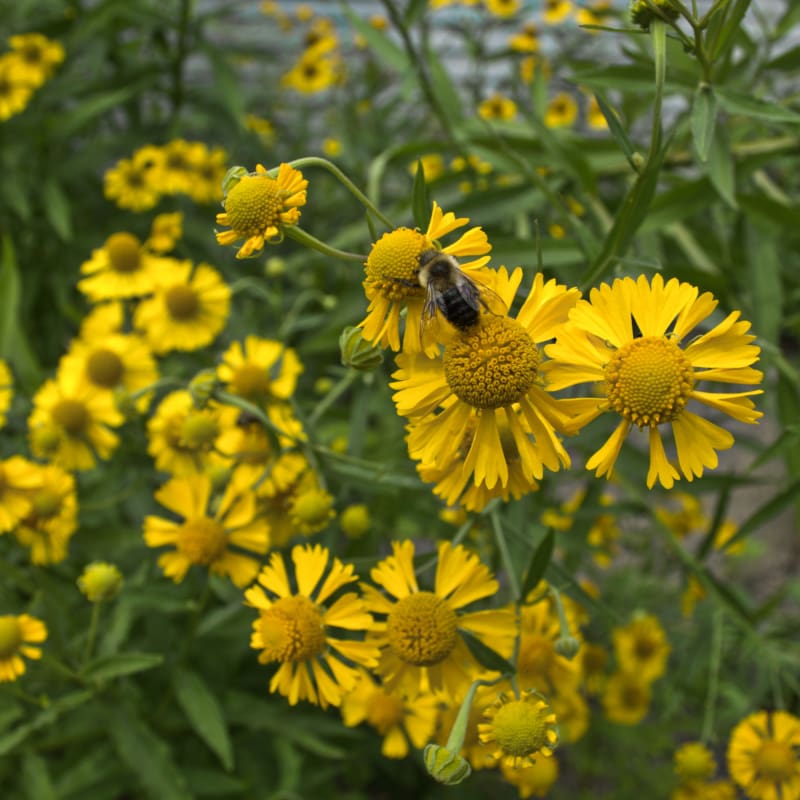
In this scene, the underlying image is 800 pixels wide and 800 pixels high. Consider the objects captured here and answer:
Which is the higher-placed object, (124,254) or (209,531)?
(124,254)

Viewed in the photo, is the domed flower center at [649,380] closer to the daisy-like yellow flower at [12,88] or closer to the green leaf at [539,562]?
the green leaf at [539,562]

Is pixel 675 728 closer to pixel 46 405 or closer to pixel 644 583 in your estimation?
pixel 644 583

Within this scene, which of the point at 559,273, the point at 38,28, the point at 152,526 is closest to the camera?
the point at 152,526

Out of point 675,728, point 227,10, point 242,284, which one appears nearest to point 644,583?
point 675,728

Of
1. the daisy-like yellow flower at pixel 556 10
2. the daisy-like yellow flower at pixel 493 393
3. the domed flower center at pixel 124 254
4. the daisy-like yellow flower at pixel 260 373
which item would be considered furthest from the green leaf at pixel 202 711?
the daisy-like yellow flower at pixel 556 10

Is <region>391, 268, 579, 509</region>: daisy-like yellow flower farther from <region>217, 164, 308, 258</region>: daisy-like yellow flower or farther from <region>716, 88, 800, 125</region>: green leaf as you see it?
<region>716, 88, 800, 125</region>: green leaf

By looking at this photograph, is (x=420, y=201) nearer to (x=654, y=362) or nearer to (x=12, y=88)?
(x=654, y=362)

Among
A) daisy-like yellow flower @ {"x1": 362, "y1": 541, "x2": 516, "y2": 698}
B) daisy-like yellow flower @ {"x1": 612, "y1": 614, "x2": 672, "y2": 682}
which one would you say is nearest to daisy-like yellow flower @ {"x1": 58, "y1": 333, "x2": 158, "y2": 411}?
daisy-like yellow flower @ {"x1": 362, "y1": 541, "x2": 516, "y2": 698}

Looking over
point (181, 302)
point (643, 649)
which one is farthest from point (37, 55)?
point (643, 649)
